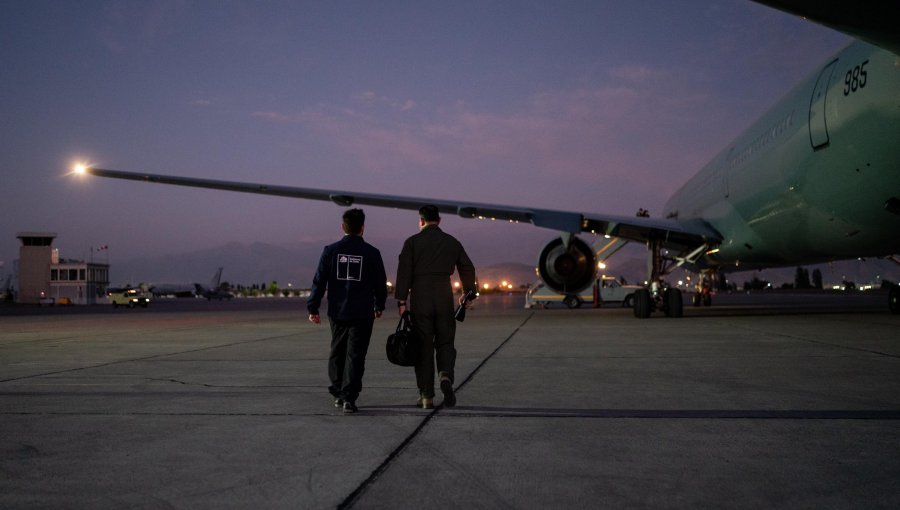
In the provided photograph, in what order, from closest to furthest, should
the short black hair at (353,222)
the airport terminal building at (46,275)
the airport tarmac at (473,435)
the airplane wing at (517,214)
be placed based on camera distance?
the airport tarmac at (473,435)
the short black hair at (353,222)
the airplane wing at (517,214)
the airport terminal building at (46,275)

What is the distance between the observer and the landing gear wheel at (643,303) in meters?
18.5

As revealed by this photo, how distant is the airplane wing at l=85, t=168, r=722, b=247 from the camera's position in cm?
1778

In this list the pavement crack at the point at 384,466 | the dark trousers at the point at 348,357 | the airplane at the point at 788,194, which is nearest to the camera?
the pavement crack at the point at 384,466

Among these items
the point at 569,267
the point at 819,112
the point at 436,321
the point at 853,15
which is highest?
the point at 819,112

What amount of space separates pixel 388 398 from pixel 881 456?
3750 mm

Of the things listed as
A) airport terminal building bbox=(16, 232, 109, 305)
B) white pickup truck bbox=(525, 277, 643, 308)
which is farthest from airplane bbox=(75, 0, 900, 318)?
airport terminal building bbox=(16, 232, 109, 305)

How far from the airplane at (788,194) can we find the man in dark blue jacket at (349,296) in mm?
3576

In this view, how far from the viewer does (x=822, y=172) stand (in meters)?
12.3

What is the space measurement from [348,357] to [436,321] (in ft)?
2.60

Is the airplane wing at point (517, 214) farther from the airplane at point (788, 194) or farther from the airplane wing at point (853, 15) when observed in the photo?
the airplane wing at point (853, 15)

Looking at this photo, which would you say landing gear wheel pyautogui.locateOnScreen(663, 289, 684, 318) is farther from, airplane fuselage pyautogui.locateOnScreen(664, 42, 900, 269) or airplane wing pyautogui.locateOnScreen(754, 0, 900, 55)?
airplane wing pyautogui.locateOnScreen(754, 0, 900, 55)

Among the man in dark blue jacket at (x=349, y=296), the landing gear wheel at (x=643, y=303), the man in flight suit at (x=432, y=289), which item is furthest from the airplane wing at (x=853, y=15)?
the landing gear wheel at (x=643, y=303)

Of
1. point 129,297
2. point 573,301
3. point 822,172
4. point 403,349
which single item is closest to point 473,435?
point 403,349

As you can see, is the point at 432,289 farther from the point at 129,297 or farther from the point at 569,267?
the point at 129,297
